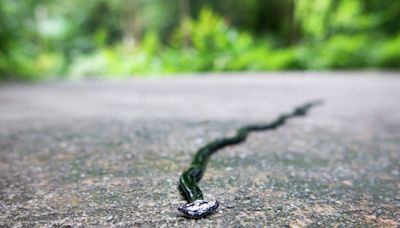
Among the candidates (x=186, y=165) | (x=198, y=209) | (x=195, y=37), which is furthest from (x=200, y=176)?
(x=195, y=37)

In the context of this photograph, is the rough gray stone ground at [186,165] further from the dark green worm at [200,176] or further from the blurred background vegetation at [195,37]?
the blurred background vegetation at [195,37]

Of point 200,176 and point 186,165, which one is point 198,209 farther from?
point 186,165

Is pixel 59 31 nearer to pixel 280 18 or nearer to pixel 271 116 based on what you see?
pixel 280 18

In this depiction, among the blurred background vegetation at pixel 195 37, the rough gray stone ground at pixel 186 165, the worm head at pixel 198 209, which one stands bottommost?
the rough gray stone ground at pixel 186 165

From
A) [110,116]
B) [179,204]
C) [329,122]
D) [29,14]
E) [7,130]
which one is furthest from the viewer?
[29,14]

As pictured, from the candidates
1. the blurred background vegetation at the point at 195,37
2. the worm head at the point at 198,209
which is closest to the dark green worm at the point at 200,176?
the worm head at the point at 198,209

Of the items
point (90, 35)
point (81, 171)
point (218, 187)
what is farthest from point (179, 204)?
point (90, 35)
